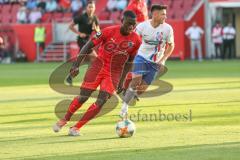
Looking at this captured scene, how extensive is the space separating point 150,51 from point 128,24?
2.47 meters

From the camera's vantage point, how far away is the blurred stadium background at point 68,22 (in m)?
43.7

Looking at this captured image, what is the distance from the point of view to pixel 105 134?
42.1ft

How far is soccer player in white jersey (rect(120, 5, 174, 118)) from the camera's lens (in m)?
14.3

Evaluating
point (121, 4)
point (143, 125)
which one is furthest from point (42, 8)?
point (143, 125)

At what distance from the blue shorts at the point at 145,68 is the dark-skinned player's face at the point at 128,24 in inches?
90.4

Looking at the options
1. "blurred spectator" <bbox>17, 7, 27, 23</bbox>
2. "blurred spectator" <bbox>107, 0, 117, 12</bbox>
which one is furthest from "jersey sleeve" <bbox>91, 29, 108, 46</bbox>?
"blurred spectator" <bbox>17, 7, 27, 23</bbox>

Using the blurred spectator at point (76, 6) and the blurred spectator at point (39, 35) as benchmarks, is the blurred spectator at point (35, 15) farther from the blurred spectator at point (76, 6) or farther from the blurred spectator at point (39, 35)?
the blurred spectator at point (76, 6)

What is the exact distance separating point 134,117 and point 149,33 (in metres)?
1.80

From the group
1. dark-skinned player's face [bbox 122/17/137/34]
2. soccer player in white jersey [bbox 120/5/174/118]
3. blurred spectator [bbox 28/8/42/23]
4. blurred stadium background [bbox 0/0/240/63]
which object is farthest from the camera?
blurred spectator [bbox 28/8/42/23]

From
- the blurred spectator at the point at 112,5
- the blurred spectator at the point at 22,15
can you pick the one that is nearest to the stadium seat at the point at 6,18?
the blurred spectator at the point at 22,15

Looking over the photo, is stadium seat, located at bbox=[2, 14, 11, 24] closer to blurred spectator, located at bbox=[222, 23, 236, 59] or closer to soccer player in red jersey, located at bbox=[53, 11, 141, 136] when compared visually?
blurred spectator, located at bbox=[222, 23, 236, 59]

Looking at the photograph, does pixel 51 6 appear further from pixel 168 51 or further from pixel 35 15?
pixel 168 51

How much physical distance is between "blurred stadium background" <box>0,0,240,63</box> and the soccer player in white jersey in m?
27.7

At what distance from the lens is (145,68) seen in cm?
1508
